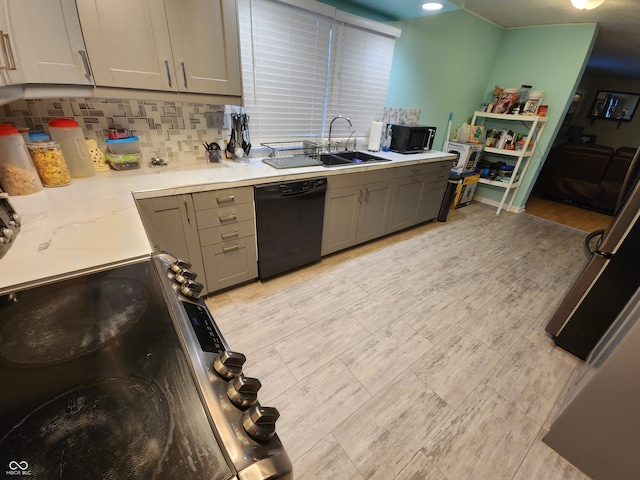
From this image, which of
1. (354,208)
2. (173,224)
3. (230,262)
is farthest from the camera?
(354,208)

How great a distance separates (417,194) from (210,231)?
2.39 metres

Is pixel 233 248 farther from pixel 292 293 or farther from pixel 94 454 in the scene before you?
pixel 94 454

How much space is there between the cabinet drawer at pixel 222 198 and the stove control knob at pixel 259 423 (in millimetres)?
1492

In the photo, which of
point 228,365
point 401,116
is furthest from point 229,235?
point 401,116

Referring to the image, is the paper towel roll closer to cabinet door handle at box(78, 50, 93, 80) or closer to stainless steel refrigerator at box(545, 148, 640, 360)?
stainless steel refrigerator at box(545, 148, 640, 360)

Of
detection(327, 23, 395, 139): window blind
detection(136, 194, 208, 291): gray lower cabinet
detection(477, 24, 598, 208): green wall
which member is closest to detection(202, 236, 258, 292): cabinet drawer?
detection(136, 194, 208, 291): gray lower cabinet

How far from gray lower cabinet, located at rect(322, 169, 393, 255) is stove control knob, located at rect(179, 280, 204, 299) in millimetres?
1647

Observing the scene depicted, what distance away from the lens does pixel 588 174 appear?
443 centimetres

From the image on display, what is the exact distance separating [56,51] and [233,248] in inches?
53.3

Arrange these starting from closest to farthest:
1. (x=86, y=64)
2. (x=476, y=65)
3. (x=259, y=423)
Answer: (x=259, y=423), (x=86, y=64), (x=476, y=65)

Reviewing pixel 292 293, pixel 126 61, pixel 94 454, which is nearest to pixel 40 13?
pixel 126 61

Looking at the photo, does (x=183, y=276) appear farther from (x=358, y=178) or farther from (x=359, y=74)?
(x=359, y=74)

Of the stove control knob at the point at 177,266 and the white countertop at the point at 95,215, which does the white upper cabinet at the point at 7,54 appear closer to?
the white countertop at the point at 95,215

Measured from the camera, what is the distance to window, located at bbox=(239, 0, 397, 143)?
7.22 ft
